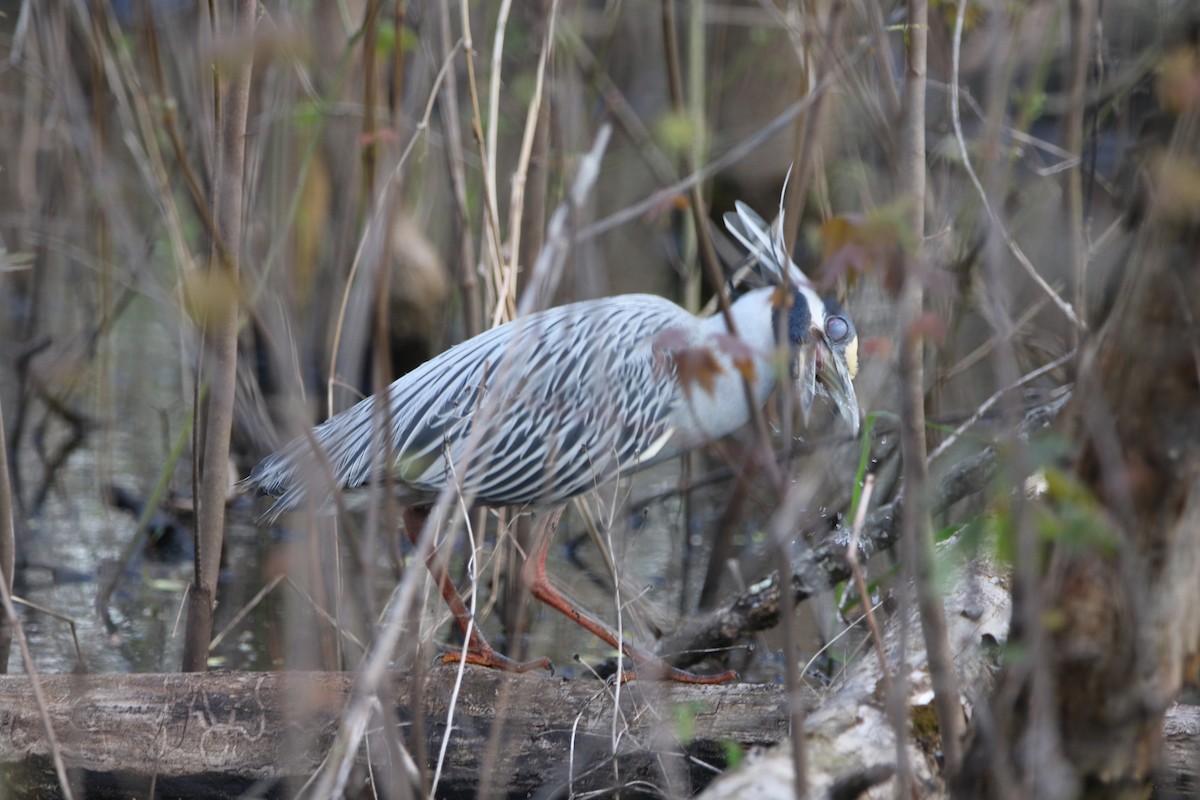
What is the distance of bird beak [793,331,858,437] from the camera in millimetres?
3637

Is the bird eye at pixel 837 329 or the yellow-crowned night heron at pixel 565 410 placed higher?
the bird eye at pixel 837 329

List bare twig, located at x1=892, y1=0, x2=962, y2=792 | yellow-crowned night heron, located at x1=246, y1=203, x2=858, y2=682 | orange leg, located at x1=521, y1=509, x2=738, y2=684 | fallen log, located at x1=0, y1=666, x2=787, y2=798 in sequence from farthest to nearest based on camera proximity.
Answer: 1. yellow-crowned night heron, located at x1=246, y1=203, x2=858, y2=682
2. orange leg, located at x1=521, y1=509, x2=738, y2=684
3. fallen log, located at x1=0, y1=666, x2=787, y2=798
4. bare twig, located at x1=892, y1=0, x2=962, y2=792

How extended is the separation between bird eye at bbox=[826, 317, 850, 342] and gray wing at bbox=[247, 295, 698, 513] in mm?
387

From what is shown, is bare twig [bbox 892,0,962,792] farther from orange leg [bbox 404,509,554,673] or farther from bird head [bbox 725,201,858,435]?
orange leg [bbox 404,509,554,673]

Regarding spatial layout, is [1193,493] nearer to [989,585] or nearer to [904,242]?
[904,242]

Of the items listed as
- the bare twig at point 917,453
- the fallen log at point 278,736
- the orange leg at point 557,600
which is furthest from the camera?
the orange leg at point 557,600

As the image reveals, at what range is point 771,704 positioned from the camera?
9.64 ft

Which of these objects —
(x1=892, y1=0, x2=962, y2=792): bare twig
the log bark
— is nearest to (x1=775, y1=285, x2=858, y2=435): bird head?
the log bark

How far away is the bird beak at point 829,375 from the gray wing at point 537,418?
36cm

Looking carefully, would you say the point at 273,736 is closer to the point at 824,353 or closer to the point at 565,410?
the point at 565,410

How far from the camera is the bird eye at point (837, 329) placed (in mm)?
3641

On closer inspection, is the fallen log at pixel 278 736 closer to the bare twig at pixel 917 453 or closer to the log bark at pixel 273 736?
the log bark at pixel 273 736

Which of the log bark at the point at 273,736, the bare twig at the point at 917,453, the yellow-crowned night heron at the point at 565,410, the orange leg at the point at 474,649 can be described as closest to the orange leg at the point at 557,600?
the yellow-crowned night heron at the point at 565,410

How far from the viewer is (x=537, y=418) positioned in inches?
153
